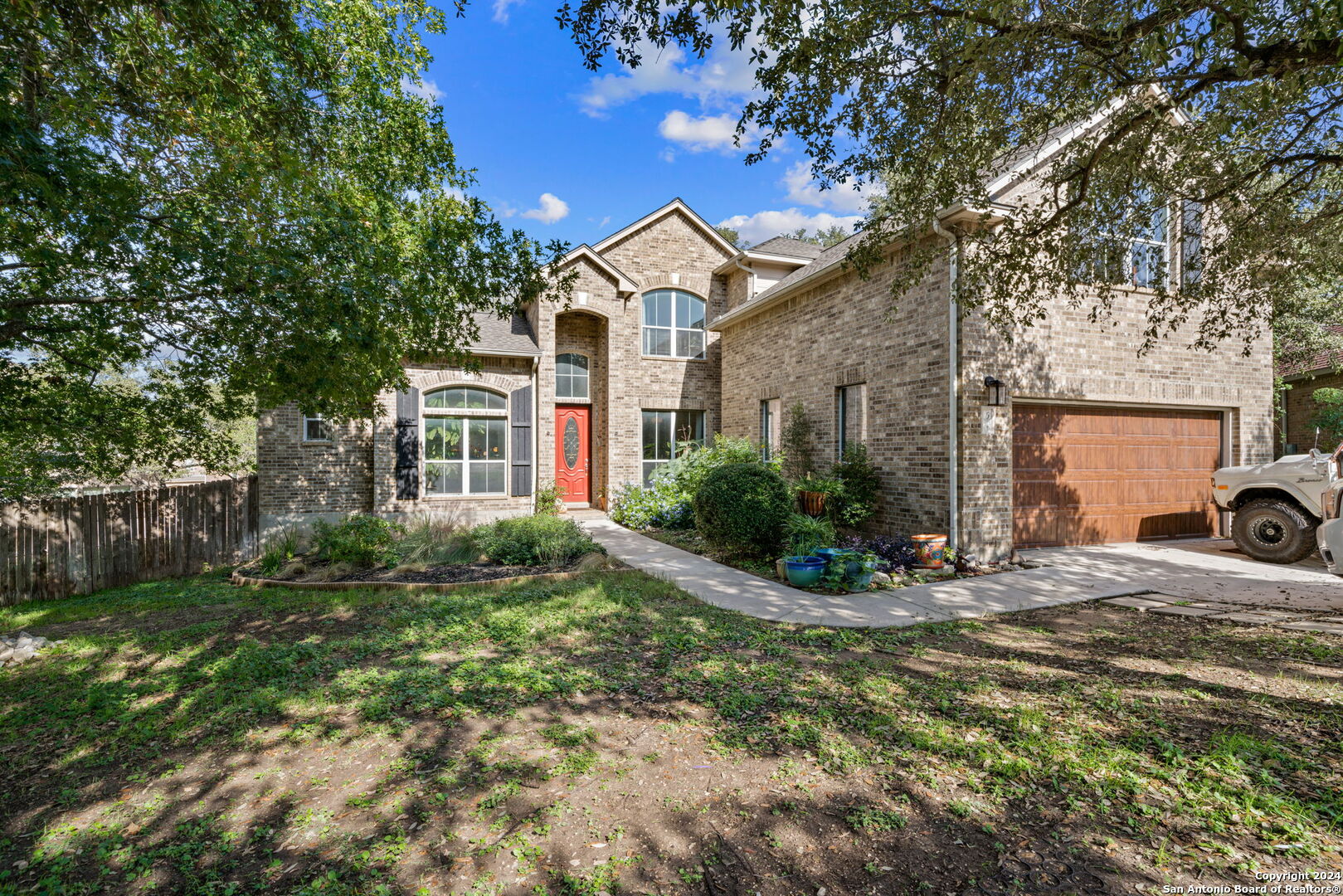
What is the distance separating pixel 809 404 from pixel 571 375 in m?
6.08

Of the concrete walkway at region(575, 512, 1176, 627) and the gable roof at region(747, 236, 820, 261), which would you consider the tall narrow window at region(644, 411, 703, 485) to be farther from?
the concrete walkway at region(575, 512, 1176, 627)

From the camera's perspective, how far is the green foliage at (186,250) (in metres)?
4.00

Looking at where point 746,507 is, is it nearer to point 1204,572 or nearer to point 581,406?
point 1204,572

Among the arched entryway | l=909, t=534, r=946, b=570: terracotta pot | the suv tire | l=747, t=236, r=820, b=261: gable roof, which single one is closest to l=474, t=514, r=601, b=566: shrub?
l=909, t=534, r=946, b=570: terracotta pot

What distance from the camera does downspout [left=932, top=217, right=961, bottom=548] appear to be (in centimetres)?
798

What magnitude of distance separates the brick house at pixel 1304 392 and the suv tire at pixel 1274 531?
29.2 feet

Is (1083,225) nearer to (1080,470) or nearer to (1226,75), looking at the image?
(1226,75)

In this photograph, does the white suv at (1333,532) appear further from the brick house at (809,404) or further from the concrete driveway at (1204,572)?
the brick house at (809,404)

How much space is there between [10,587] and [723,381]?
1229 cm

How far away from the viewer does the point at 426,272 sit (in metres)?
6.64

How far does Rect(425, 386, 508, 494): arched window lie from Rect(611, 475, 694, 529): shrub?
2807mm

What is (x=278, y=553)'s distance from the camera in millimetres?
8820

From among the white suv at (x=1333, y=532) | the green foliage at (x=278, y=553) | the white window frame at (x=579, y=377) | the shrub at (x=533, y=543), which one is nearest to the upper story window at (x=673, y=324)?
the white window frame at (x=579, y=377)

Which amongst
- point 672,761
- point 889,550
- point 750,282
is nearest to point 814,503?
point 889,550
